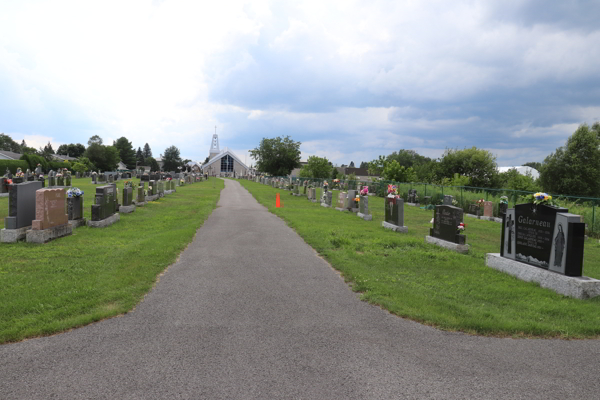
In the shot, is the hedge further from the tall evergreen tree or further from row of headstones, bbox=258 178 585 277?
the tall evergreen tree

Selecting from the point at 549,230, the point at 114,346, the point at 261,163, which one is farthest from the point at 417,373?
the point at 261,163

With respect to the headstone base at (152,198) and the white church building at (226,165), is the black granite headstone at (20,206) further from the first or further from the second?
the white church building at (226,165)

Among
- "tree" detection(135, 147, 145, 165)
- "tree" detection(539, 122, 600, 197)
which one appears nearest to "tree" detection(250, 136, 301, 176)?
"tree" detection(539, 122, 600, 197)

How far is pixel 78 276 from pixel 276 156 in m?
74.0

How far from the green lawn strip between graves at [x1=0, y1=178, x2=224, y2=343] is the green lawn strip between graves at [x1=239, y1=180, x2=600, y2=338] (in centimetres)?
383

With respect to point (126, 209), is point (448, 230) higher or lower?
higher

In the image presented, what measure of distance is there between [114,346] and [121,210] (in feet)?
45.5

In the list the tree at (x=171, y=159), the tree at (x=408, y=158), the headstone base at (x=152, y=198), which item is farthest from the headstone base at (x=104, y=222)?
the tree at (x=171, y=159)

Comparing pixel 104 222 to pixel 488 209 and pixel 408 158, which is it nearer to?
pixel 488 209

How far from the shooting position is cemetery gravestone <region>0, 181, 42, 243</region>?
31.6 ft

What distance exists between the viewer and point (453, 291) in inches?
266

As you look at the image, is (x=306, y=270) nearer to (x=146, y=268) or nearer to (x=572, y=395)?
(x=146, y=268)

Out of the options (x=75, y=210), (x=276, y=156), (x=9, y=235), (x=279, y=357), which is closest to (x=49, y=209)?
(x=9, y=235)

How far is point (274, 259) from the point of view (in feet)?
28.9
